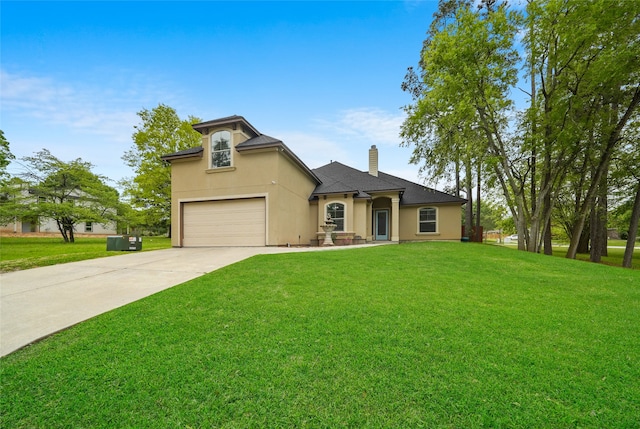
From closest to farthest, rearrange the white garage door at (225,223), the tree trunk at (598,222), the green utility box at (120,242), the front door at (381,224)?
the green utility box at (120,242) < the white garage door at (225,223) < the tree trunk at (598,222) < the front door at (381,224)

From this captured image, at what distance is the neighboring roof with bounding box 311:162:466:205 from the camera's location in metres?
14.4

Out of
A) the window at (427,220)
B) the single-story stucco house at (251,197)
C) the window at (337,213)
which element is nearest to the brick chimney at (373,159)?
the single-story stucco house at (251,197)

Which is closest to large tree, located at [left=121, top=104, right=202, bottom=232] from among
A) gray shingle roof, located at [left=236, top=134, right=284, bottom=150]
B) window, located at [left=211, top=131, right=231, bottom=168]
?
window, located at [left=211, top=131, right=231, bottom=168]

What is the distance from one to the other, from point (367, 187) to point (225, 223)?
27.0ft

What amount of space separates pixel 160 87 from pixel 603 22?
18.8 meters

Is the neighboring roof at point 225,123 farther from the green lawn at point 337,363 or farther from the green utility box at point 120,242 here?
the green lawn at point 337,363

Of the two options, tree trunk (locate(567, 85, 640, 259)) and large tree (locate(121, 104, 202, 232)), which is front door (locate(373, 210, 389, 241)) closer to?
tree trunk (locate(567, 85, 640, 259))

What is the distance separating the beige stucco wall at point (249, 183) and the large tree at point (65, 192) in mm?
9096

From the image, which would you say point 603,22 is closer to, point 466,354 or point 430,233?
point 430,233

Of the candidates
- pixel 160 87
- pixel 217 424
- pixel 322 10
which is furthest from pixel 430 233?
pixel 160 87

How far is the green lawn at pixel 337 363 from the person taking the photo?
5.98 feet

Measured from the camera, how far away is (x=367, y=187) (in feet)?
49.8

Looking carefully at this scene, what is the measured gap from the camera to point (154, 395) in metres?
2.02

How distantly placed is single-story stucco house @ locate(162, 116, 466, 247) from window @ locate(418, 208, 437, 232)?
138 cm
